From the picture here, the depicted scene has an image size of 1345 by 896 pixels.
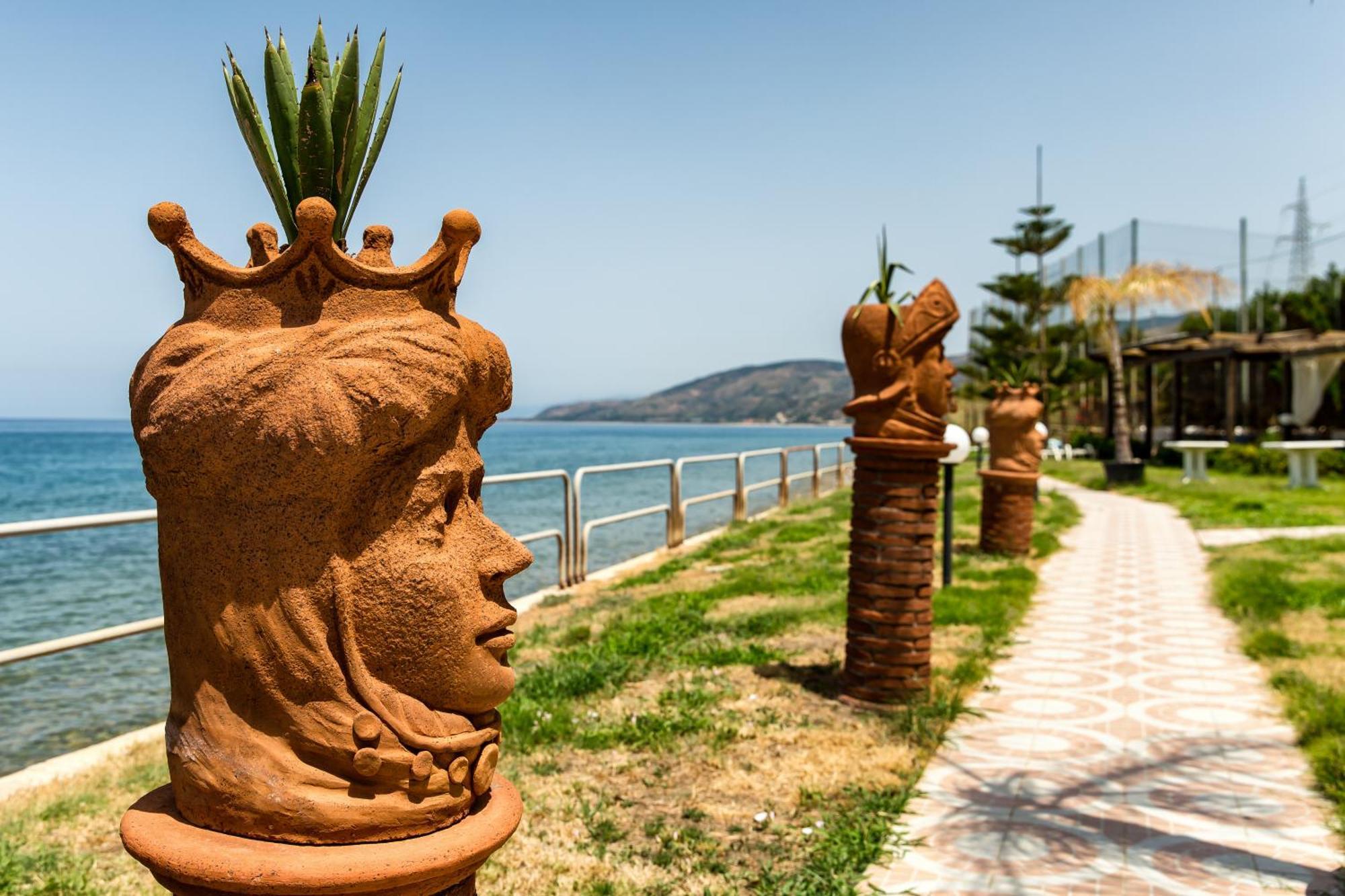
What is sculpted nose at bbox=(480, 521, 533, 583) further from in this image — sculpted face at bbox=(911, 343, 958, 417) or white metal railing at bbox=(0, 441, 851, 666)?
sculpted face at bbox=(911, 343, 958, 417)

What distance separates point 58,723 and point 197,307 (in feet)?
16.2

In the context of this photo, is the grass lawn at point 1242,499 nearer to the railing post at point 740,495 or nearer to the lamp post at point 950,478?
the railing post at point 740,495

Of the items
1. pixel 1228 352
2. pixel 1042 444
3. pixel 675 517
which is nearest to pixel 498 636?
pixel 675 517

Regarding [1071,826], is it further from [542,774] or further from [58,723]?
[58,723]

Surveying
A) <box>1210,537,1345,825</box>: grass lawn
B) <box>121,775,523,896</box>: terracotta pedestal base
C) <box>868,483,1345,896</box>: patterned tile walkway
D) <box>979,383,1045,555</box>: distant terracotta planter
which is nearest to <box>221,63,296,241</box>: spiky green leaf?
<box>121,775,523,896</box>: terracotta pedestal base

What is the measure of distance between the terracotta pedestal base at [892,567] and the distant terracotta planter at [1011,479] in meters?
5.54

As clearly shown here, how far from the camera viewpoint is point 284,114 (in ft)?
7.45

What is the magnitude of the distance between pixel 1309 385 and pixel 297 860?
2850cm

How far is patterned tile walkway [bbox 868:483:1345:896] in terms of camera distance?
11.5ft

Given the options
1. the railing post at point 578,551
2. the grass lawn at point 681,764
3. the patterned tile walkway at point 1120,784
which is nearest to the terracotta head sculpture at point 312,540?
the grass lawn at point 681,764

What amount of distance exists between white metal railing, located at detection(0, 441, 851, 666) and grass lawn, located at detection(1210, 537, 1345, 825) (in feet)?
13.7

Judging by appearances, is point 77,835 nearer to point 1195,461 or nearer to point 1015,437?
point 1015,437

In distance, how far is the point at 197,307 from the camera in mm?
2121

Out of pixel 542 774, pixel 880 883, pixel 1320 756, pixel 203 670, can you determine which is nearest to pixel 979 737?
pixel 1320 756
